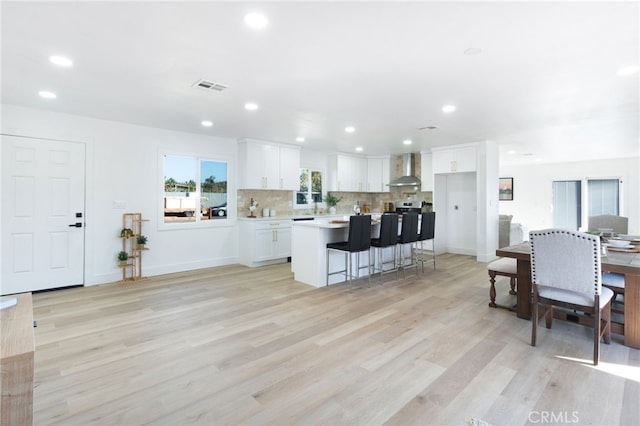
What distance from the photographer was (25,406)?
44.3 inches

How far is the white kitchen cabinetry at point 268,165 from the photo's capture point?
623 cm

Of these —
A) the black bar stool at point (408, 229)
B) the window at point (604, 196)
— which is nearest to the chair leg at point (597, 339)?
the black bar stool at point (408, 229)

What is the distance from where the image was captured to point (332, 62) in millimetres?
2816

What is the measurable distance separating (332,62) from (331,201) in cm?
518

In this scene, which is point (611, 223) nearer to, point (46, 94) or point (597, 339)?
point (597, 339)

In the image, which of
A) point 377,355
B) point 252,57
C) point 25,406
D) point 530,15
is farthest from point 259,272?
point 530,15

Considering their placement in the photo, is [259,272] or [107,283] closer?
[107,283]

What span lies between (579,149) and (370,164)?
4.85 metres

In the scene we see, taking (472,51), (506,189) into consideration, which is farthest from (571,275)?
(506,189)

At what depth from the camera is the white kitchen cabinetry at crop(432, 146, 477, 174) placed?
656 centimetres

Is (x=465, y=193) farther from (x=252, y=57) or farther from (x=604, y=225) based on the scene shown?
(x=252, y=57)

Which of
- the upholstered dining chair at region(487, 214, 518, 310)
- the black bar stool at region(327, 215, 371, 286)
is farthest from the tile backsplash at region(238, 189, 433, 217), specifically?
the upholstered dining chair at region(487, 214, 518, 310)

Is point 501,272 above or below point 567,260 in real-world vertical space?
below

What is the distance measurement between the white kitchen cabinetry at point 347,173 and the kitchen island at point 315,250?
3096 millimetres
